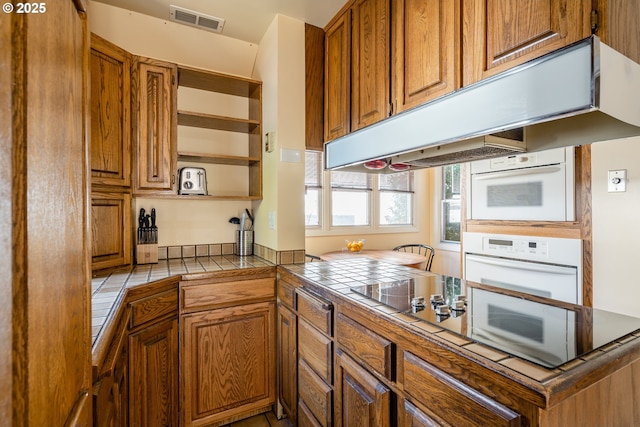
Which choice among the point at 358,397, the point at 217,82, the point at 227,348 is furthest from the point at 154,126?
the point at 358,397

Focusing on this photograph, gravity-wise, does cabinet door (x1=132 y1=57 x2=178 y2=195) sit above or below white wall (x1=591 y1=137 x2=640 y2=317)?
above

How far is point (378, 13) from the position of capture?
169 centimetres

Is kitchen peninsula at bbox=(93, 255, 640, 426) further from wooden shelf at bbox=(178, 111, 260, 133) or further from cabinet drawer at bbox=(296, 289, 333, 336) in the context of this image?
wooden shelf at bbox=(178, 111, 260, 133)

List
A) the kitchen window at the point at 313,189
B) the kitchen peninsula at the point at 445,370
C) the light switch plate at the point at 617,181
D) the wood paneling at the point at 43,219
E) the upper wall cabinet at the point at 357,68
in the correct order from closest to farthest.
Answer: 1. the wood paneling at the point at 43,219
2. the kitchen peninsula at the point at 445,370
3. the upper wall cabinet at the point at 357,68
4. the light switch plate at the point at 617,181
5. the kitchen window at the point at 313,189

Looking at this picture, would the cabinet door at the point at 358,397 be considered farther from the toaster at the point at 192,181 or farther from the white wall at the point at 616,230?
the white wall at the point at 616,230

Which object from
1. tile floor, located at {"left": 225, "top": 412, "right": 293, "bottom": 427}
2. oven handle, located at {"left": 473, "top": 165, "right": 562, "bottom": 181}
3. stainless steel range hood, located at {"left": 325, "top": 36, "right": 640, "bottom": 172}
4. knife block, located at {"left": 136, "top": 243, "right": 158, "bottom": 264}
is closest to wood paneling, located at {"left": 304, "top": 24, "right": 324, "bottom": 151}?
stainless steel range hood, located at {"left": 325, "top": 36, "right": 640, "bottom": 172}

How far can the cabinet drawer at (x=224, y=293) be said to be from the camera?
72.1 inches

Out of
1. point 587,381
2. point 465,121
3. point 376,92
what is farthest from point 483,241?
point 587,381

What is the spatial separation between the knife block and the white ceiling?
1.63m

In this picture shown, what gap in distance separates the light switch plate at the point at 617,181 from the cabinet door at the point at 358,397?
5.96 ft

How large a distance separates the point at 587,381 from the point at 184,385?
6.24ft

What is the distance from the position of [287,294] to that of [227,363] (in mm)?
567

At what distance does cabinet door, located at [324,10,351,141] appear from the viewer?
1.96 m

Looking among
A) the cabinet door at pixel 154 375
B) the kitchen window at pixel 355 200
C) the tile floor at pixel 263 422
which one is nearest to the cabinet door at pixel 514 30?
the cabinet door at pixel 154 375
